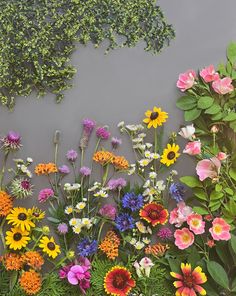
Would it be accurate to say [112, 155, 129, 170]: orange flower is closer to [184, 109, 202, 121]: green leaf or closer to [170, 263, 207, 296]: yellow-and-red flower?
[184, 109, 202, 121]: green leaf

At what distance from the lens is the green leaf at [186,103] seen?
1.87 metres

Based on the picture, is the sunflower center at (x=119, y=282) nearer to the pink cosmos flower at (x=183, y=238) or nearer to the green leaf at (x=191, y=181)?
the pink cosmos flower at (x=183, y=238)

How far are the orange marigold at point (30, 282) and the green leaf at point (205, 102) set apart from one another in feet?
2.96

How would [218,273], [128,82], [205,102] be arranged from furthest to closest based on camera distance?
[128,82] → [205,102] → [218,273]

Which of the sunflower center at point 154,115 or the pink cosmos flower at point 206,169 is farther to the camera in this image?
the sunflower center at point 154,115

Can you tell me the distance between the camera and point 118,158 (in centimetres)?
190

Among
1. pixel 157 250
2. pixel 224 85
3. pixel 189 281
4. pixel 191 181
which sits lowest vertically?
pixel 189 281

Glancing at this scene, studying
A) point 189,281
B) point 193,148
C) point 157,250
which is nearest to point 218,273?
point 189,281

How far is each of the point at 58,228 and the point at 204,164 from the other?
615mm

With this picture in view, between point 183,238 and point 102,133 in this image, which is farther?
point 102,133

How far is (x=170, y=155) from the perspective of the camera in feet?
6.19

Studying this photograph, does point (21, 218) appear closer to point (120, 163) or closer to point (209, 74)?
point (120, 163)

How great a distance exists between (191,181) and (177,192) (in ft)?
0.24

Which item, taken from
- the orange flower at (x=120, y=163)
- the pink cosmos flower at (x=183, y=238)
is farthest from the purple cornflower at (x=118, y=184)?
the pink cosmos flower at (x=183, y=238)
